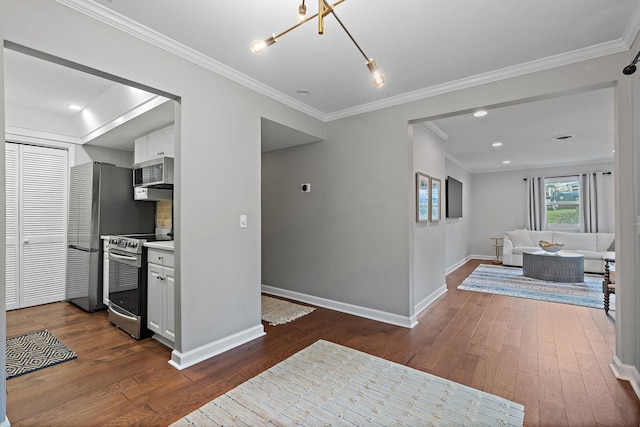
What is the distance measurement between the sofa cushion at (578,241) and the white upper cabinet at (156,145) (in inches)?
319

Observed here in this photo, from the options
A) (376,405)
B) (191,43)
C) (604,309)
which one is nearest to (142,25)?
(191,43)

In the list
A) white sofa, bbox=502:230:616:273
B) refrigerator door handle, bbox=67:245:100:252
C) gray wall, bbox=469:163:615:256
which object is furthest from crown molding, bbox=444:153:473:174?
refrigerator door handle, bbox=67:245:100:252

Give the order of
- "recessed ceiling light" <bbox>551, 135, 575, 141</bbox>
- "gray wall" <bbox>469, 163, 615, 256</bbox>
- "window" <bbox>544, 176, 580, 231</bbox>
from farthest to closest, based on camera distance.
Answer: "gray wall" <bbox>469, 163, 615, 256</bbox>
"window" <bbox>544, 176, 580, 231</bbox>
"recessed ceiling light" <bbox>551, 135, 575, 141</bbox>

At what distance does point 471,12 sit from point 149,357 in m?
3.51

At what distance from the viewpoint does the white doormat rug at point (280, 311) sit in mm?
3469

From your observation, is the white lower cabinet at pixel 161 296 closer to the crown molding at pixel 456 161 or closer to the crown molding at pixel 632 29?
the crown molding at pixel 632 29

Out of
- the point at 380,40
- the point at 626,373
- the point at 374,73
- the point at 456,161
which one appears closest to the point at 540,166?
the point at 456,161

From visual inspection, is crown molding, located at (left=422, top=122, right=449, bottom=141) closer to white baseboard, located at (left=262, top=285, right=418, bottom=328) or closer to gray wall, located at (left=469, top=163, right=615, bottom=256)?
white baseboard, located at (left=262, top=285, right=418, bottom=328)

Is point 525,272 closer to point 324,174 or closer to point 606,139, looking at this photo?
point 606,139

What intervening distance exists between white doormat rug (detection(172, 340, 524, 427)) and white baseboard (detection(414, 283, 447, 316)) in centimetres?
145

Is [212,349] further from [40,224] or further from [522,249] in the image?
[522,249]

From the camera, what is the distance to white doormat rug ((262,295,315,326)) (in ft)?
11.4

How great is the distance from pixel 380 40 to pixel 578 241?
7.16 metres

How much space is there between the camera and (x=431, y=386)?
83.4 inches
